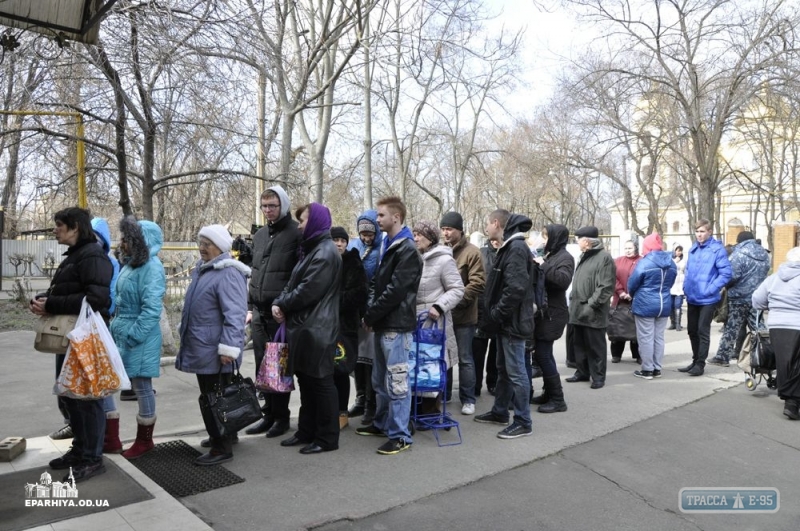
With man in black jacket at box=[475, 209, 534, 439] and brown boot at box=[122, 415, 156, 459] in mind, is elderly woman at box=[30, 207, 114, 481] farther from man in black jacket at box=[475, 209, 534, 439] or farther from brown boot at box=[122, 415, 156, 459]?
man in black jacket at box=[475, 209, 534, 439]

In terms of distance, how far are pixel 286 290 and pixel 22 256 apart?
28.3 metres

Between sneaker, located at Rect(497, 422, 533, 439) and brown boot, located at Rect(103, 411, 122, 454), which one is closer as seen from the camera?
brown boot, located at Rect(103, 411, 122, 454)

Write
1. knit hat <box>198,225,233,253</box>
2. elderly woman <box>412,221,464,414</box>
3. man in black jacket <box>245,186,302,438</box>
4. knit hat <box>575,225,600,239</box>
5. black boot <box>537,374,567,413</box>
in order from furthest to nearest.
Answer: knit hat <box>575,225,600,239</box>, black boot <box>537,374,567,413</box>, elderly woman <box>412,221,464,414</box>, man in black jacket <box>245,186,302,438</box>, knit hat <box>198,225,233,253</box>

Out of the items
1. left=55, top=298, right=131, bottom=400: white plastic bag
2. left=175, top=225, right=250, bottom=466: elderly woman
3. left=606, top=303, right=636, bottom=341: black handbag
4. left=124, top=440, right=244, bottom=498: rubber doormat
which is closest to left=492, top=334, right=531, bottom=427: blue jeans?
left=175, top=225, right=250, bottom=466: elderly woman

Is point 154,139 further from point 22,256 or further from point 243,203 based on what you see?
point 22,256

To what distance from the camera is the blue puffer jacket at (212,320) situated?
14.0 ft

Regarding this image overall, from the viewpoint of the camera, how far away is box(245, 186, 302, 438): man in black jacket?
487 cm

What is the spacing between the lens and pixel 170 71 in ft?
21.7

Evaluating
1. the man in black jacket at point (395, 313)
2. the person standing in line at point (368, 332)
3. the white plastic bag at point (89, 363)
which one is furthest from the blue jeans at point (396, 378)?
the white plastic bag at point (89, 363)

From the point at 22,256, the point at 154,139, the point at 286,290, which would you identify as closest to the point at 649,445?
the point at 286,290

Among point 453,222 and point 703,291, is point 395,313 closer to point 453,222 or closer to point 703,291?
point 453,222

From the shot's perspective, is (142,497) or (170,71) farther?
(170,71)

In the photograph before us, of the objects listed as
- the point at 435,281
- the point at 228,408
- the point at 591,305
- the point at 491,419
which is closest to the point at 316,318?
the point at 228,408

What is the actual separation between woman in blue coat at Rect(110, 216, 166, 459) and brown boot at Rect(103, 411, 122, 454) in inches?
1.7
